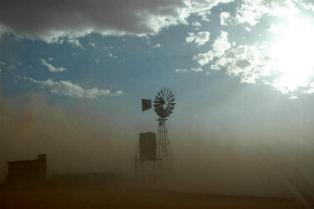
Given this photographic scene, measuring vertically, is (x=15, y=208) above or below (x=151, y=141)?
below

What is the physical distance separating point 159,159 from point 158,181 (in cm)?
467

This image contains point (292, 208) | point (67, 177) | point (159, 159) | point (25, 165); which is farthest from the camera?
point (67, 177)

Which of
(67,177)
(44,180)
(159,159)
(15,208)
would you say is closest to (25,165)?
(44,180)

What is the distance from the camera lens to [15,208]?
32.5 metres

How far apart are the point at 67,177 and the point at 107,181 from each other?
11011 mm

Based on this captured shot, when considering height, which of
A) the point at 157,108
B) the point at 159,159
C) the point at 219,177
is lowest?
the point at 219,177

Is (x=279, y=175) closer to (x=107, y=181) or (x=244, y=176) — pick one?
(x=244, y=176)

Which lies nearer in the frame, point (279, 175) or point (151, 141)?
point (151, 141)

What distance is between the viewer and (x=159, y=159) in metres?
58.2

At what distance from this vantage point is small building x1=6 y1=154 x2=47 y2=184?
72200mm

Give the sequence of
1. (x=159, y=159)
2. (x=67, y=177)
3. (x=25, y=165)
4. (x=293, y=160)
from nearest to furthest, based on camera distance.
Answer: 1. (x=159, y=159)
2. (x=25, y=165)
3. (x=67, y=177)
4. (x=293, y=160)

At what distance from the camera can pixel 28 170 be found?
72625mm

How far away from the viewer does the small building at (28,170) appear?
72.2m

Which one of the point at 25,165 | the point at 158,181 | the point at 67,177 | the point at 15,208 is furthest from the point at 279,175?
the point at 15,208
